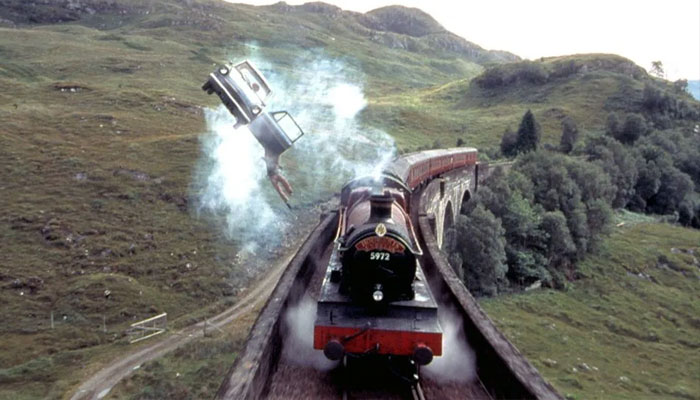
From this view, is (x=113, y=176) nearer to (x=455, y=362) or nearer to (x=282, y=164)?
(x=282, y=164)

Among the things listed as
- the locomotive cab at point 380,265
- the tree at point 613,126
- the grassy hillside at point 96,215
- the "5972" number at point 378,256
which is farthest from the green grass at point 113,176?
the "5972" number at point 378,256

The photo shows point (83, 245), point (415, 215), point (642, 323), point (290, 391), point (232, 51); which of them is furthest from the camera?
point (232, 51)

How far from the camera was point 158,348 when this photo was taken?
22922mm

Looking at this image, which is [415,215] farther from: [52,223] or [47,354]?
[52,223]

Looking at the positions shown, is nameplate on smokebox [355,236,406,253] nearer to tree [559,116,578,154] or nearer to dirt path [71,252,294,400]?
dirt path [71,252,294,400]

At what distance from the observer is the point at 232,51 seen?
3765 inches

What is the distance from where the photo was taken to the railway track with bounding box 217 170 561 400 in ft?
24.6

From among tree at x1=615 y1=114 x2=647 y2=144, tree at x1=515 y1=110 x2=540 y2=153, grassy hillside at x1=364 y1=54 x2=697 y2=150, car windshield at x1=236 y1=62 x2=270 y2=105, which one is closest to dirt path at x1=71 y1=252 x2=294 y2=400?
car windshield at x1=236 y1=62 x2=270 y2=105

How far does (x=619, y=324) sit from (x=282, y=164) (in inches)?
1181

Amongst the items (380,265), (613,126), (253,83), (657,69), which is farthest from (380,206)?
(657,69)

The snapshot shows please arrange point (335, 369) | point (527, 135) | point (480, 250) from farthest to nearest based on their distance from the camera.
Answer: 1. point (527, 135)
2. point (480, 250)
3. point (335, 369)

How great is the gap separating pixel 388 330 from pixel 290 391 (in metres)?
1.94

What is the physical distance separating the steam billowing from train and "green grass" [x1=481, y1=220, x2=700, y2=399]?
14.1m

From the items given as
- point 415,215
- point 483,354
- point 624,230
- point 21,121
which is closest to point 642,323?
point 624,230
